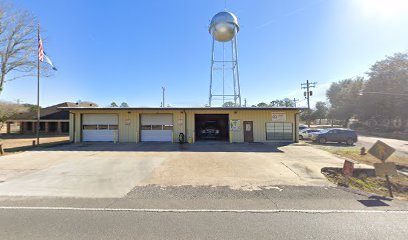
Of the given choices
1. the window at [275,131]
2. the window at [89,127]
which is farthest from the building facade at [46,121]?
the window at [275,131]

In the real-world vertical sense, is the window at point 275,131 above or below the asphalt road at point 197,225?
above

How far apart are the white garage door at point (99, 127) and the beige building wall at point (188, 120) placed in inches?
18.2

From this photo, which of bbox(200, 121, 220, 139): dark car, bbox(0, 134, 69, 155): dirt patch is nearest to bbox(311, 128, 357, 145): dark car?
bbox(200, 121, 220, 139): dark car

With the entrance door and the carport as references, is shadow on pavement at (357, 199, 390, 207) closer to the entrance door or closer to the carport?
→ the entrance door

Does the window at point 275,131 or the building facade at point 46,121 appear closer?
the window at point 275,131

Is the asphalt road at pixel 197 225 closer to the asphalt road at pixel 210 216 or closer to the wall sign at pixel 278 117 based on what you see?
the asphalt road at pixel 210 216

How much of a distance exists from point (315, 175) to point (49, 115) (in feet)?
121

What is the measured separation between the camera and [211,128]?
826 inches

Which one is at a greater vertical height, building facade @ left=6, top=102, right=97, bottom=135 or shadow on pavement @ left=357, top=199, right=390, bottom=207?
building facade @ left=6, top=102, right=97, bottom=135

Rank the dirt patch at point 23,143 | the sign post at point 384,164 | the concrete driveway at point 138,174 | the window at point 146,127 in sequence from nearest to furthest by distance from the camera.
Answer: the sign post at point 384,164, the concrete driveway at point 138,174, the dirt patch at point 23,143, the window at point 146,127

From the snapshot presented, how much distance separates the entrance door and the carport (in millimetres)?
3136

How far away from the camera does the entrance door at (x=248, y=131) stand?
1833 centimetres

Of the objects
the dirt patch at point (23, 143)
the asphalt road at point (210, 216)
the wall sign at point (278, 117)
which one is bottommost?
the asphalt road at point (210, 216)

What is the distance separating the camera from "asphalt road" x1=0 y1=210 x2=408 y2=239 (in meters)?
3.72
